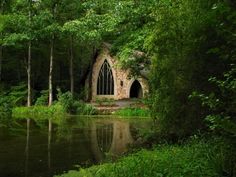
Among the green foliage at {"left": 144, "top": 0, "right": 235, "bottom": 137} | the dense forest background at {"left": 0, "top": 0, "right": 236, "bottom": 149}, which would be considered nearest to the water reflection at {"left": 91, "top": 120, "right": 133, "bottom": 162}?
the green foliage at {"left": 144, "top": 0, "right": 235, "bottom": 137}

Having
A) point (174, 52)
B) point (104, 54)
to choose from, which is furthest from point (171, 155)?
point (104, 54)

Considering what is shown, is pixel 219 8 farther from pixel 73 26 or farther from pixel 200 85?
pixel 73 26

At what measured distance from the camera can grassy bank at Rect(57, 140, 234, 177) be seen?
8078mm

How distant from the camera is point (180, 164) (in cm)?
903

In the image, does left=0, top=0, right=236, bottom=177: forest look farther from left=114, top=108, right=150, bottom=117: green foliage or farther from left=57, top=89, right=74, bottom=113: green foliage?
left=114, top=108, right=150, bottom=117: green foliage

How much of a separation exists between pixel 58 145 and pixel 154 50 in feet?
20.6

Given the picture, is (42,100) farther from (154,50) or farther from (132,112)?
(154,50)

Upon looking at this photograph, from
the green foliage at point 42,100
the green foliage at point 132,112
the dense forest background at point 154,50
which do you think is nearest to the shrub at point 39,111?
the dense forest background at point 154,50

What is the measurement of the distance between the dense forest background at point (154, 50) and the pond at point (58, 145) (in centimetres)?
317

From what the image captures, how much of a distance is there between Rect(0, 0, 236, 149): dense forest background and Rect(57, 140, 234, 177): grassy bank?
2.02 ft

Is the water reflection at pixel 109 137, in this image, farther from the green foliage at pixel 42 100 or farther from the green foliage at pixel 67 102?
the green foliage at pixel 42 100

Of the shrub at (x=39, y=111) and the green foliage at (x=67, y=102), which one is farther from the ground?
the green foliage at (x=67, y=102)

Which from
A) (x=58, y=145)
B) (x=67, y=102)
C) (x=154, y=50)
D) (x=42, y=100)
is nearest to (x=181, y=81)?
(x=154, y=50)

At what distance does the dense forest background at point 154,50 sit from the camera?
363 inches
